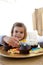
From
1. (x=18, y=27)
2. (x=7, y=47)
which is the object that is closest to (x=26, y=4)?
(x=18, y=27)

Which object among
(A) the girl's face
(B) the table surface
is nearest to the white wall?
(A) the girl's face

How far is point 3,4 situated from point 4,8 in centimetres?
10

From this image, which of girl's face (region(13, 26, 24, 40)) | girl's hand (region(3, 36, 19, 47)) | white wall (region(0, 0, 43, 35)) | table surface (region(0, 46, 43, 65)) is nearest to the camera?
table surface (region(0, 46, 43, 65))

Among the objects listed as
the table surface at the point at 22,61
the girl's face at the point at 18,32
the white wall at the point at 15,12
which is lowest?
the table surface at the point at 22,61

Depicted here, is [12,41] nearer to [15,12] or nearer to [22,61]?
[22,61]

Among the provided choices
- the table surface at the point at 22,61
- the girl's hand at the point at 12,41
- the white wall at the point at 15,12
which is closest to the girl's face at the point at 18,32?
the girl's hand at the point at 12,41

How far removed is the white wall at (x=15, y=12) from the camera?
3039 millimetres

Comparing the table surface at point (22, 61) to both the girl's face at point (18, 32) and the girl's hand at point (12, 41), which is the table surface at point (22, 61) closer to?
the girl's hand at point (12, 41)

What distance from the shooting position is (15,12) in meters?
3.32

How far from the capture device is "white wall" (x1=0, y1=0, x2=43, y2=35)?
120 inches

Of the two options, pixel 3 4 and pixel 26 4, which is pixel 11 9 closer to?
pixel 3 4

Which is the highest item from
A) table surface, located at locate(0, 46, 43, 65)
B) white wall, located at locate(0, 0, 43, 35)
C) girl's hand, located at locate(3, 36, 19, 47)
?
white wall, located at locate(0, 0, 43, 35)

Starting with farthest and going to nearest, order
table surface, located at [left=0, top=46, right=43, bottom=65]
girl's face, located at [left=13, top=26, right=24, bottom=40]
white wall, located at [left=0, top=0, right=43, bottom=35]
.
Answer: white wall, located at [left=0, top=0, right=43, bottom=35]
girl's face, located at [left=13, top=26, right=24, bottom=40]
table surface, located at [left=0, top=46, right=43, bottom=65]

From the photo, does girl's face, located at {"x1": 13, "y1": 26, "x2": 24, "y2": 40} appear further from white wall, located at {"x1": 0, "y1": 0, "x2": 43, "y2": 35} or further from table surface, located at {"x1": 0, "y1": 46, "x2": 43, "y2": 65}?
white wall, located at {"x1": 0, "y1": 0, "x2": 43, "y2": 35}
